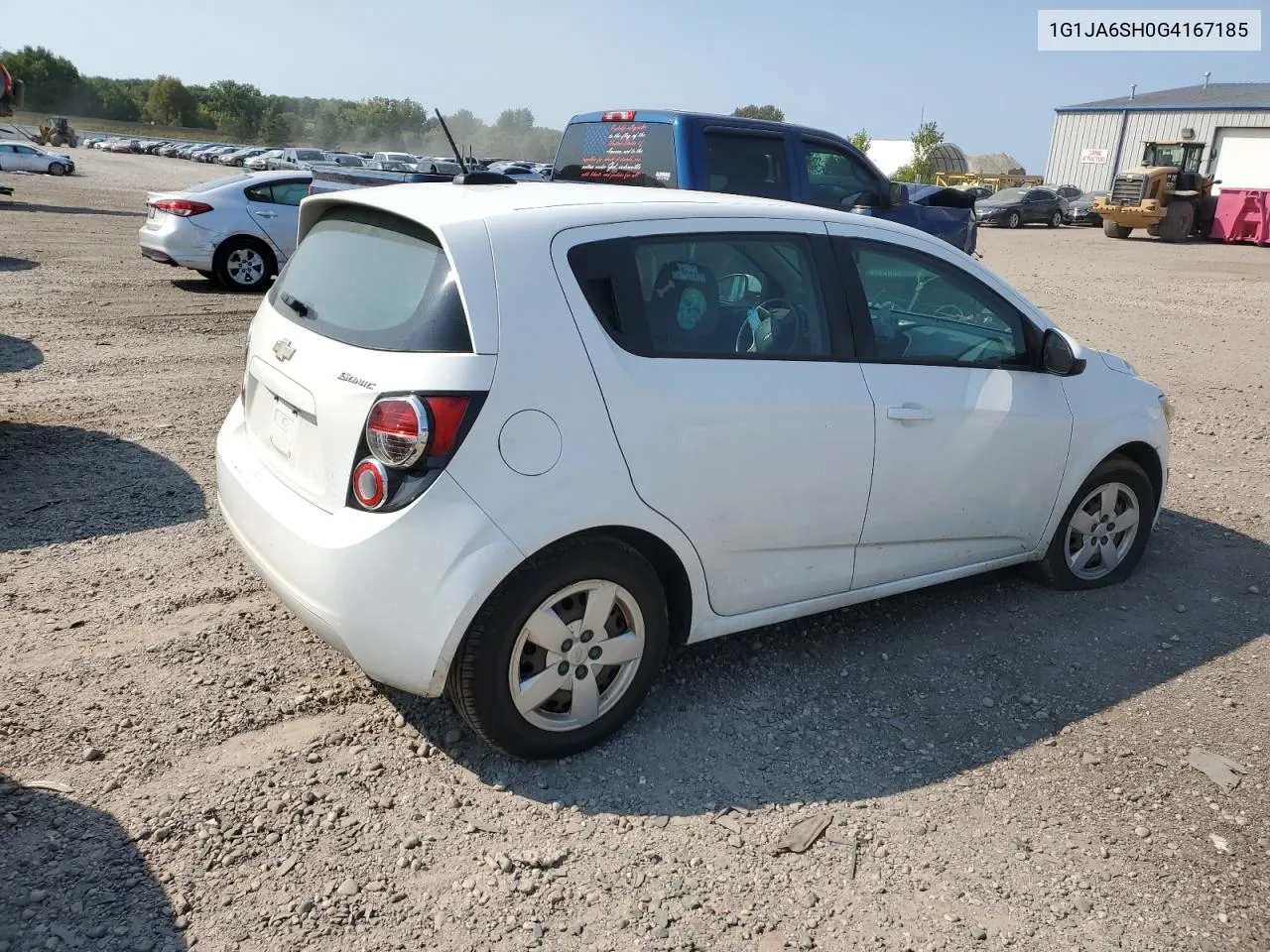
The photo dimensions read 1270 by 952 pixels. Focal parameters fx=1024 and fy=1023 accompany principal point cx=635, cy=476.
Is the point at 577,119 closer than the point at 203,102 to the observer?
Yes

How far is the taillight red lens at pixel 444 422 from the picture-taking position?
113 inches

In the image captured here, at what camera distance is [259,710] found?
3.48 meters

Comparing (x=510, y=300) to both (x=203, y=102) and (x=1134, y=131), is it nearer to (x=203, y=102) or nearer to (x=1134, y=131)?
(x=1134, y=131)

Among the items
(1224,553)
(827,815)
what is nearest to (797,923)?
(827,815)

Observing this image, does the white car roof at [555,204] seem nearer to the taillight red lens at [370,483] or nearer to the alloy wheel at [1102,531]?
the taillight red lens at [370,483]

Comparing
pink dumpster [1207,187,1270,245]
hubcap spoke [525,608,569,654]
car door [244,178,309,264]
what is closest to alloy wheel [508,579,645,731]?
hubcap spoke [525,608,569,654]

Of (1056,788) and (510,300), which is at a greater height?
(510,300)

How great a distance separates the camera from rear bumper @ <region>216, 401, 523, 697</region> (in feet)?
9.43

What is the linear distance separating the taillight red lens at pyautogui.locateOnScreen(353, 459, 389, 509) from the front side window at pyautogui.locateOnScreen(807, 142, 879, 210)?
7015mm

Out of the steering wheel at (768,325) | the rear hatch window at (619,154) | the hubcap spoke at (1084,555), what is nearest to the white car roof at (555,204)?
the steering wheel at (768,325)

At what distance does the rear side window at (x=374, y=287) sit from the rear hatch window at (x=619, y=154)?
4754mm

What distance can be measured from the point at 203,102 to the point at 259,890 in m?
143

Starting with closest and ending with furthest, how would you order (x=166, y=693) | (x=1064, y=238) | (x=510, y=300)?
1. (x=510, y=300)
2. (x=166, y=693)
3. (x=1064, y=238)

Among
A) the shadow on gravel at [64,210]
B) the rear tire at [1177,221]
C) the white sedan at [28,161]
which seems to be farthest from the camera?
the white sedan at [28,161]
